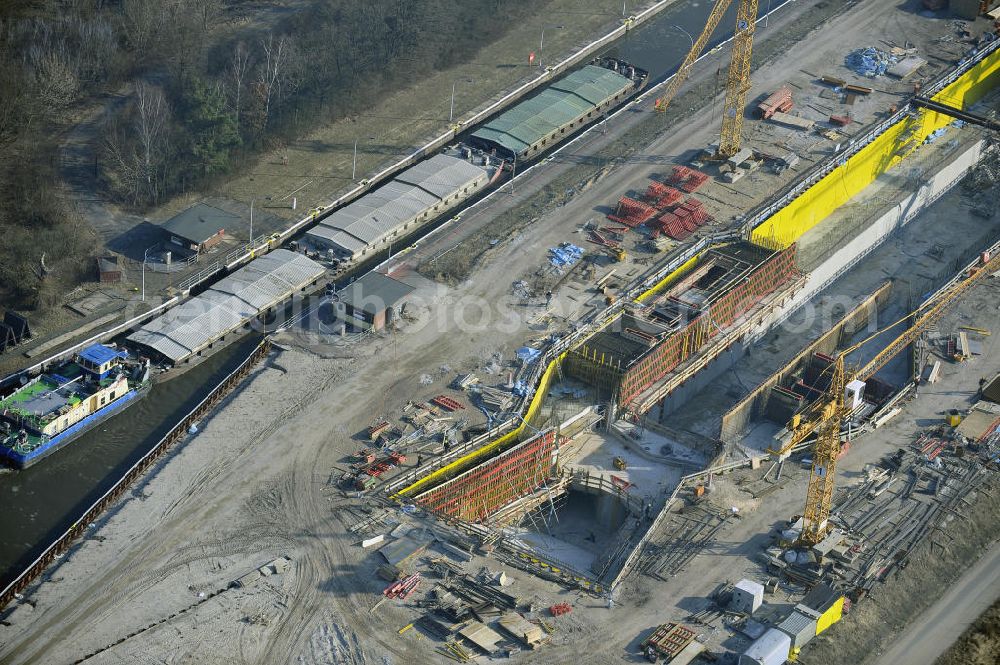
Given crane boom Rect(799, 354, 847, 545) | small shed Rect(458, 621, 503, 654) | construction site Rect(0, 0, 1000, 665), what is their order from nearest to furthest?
small shed Rect(458, 621, 503, 654)
construction site Rect(0, 0, 1000, 665)
crane boom Rect(799, 354, 847, 545)

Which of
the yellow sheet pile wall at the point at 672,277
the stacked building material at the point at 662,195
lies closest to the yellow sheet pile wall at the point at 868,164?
the yellow sheet pile wall at the point at 672,277

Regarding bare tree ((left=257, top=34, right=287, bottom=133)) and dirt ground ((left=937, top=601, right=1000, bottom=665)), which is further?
bare tree ((left=257, top=34, right=287, bottom=133))

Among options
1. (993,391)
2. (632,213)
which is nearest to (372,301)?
(632,213)

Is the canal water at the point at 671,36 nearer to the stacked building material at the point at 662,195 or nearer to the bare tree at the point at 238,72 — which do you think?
the stacked building material at the point at 662,195

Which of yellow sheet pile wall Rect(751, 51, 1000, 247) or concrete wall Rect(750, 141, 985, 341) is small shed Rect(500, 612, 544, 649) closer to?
concrete wall Rect(750, 141, 985, 341)

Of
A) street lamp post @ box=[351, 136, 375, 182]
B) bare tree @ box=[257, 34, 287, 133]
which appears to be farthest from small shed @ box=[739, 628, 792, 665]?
bare tree @ box=[257, 34, 287, 133]

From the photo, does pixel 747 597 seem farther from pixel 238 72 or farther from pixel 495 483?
pixel 238 72

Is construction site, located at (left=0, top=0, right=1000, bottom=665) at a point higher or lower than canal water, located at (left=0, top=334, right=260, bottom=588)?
Answer: higher
